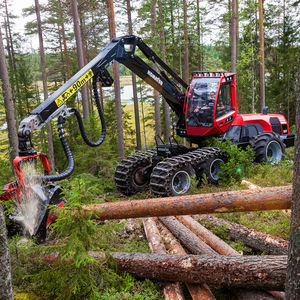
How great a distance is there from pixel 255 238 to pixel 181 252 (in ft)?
4.49

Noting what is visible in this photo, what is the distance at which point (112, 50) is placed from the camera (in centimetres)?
709

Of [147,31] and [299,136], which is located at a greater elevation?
[147,31]

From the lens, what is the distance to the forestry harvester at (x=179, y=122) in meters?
6.33

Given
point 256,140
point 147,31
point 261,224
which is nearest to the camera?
point 261,224

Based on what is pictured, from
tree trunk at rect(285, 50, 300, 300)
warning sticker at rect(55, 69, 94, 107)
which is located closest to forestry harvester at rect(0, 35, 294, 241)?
warning sticker at rect(55, 69, 94, 107)

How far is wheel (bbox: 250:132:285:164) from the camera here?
1016 cm

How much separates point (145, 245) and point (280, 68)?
23551 millimetres

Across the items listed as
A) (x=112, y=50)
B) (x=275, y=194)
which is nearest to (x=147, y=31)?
(x=112, y=50)

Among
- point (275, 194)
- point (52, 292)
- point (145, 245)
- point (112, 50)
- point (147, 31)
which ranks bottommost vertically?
point (145, 245)

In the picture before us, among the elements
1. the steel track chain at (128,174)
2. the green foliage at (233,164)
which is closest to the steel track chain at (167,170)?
the green foliage at (233,164)

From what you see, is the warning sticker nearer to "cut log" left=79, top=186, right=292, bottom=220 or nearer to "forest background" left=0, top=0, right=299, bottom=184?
"cut log" left=79, top=186, right=292, bottom=220

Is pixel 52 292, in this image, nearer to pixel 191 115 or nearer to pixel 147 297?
pixel 147 297

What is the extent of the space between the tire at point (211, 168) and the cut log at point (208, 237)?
2.49m

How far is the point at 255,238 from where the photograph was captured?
17.0ft
